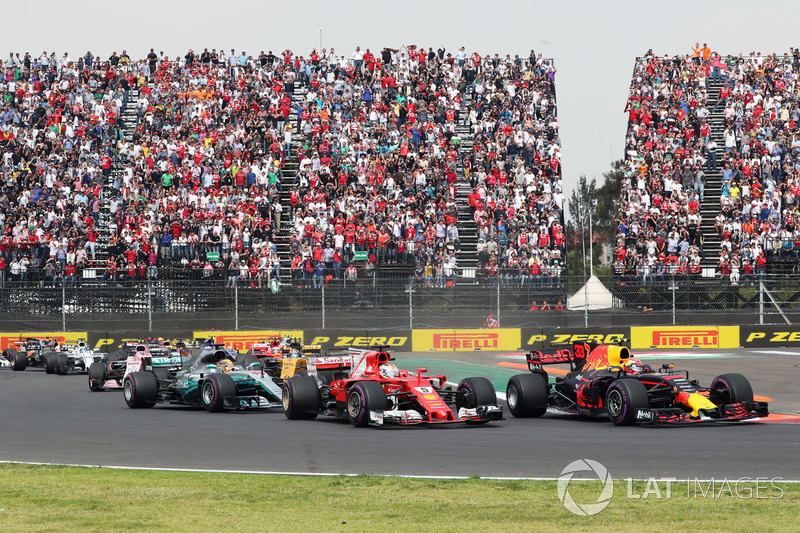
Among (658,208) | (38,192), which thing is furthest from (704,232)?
(38,192)

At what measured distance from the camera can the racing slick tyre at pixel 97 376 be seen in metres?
21.0

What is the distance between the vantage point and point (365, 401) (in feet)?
46.2

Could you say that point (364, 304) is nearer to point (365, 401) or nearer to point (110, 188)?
point (365, 401)

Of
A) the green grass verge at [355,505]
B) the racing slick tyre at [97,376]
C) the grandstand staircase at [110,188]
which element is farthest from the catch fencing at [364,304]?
the green grass verge at [355,505]

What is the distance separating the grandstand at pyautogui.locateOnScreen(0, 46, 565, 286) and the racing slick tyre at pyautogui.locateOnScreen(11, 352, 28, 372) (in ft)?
11.5

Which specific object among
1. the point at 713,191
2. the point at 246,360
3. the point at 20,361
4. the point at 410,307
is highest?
the point at 713,191

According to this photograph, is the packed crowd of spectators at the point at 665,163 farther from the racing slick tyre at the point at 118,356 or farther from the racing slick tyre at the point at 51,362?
the racing slick tyre at the point at 51,362

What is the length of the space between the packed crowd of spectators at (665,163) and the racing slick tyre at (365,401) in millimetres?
20005

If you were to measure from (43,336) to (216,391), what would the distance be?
1482 centimetres

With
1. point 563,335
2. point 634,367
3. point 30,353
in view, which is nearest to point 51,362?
point 30,353

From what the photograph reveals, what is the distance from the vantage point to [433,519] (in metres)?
7.88

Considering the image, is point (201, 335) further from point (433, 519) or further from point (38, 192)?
point (433, 519)

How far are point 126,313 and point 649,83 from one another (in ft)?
80.5

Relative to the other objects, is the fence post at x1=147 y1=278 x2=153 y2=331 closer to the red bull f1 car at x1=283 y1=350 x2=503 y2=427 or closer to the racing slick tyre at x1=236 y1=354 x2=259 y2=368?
the racing slick tyre at x1=236 y1=354 x2=259 y2=368
